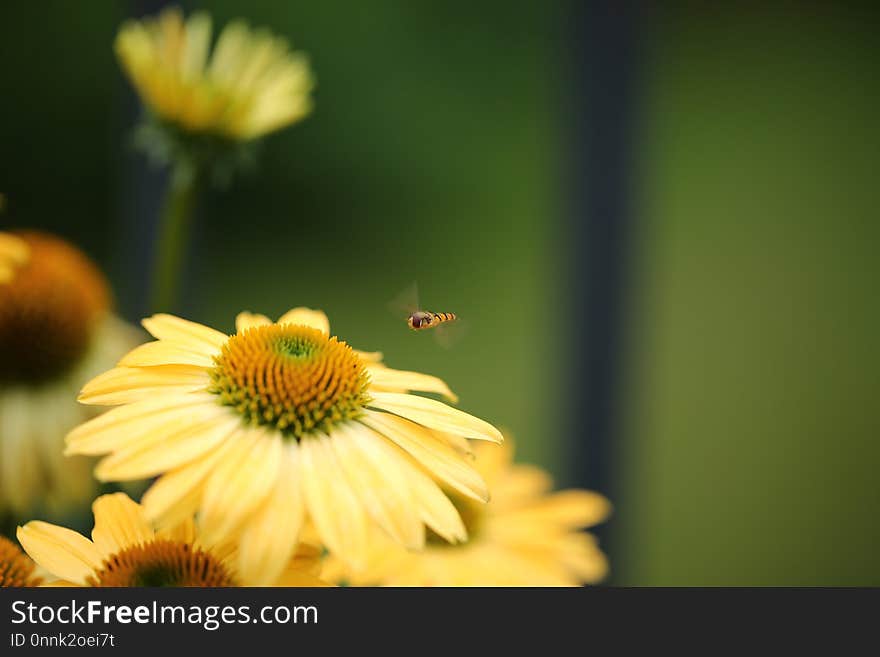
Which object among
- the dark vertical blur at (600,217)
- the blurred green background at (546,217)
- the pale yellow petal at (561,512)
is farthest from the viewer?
the blurred green background at (546,217)

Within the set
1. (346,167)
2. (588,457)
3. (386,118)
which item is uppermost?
(386,118)

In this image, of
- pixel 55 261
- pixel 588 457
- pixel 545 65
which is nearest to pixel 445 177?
pixel 545 65

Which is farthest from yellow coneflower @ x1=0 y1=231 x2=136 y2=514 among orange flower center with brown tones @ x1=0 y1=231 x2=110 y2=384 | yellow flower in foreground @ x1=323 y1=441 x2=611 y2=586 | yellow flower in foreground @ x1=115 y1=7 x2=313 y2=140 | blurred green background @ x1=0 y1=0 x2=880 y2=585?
blurred green background @ x1=0 y1=0 x2=880 y2=585

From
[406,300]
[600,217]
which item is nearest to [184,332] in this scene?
[406,300]

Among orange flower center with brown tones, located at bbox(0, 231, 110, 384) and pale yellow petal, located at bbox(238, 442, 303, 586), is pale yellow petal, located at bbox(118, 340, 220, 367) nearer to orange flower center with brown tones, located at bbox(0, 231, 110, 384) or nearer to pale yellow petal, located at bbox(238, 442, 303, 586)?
pale yellow petal, located at bbox(238, 442, 303, 586)

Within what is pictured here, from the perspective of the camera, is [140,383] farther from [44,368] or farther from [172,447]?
[44,368]

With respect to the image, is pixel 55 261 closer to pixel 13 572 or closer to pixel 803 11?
pixel 13 572

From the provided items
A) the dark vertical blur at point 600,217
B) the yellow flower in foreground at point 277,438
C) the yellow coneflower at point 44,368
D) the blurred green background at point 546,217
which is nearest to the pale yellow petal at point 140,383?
the yellow flower in foreground at point 277,438

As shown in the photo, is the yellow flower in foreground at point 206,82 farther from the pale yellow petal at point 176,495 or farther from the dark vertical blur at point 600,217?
the dark vertical blur at point 600,217
